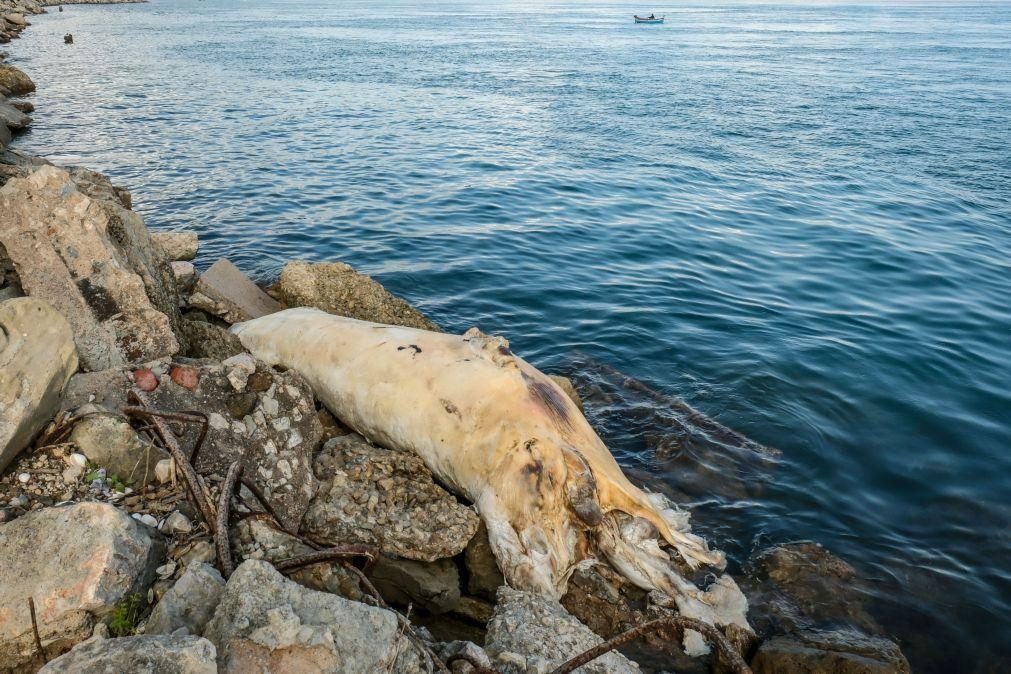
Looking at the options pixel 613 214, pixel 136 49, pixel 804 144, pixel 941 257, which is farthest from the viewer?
pixel 136 49

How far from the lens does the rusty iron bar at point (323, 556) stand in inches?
146

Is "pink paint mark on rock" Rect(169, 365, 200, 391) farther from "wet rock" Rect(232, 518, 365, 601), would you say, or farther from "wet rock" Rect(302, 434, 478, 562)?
"wet rock" Rect(232, 518, 365, 601)

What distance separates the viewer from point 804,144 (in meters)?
20.1

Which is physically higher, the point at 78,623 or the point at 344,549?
the point at 78,623

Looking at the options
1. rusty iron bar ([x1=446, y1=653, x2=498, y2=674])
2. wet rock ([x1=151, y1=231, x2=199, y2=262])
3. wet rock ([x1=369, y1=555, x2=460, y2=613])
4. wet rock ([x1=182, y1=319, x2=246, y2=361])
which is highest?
wet rock ([x1=182, y1=319, x2=246, y2=361])

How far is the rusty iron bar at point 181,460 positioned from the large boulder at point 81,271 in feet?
3.97

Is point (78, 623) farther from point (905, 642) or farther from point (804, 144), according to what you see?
point (804, 144)

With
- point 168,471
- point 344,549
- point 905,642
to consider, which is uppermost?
point 168,471

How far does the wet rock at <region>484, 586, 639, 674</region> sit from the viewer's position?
12.7ft

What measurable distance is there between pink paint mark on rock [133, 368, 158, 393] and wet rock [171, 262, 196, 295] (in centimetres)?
313

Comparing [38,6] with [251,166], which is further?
[38,6]

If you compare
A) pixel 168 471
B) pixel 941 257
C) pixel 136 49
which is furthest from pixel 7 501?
pixel 136 49

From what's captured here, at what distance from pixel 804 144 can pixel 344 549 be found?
1951 cm

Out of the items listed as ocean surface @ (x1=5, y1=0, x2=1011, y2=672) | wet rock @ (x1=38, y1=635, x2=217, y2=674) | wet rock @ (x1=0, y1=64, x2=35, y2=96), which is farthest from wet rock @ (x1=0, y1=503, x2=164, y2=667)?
wet rock @ (x1=0, y1=64, x2=35, y2=96)
